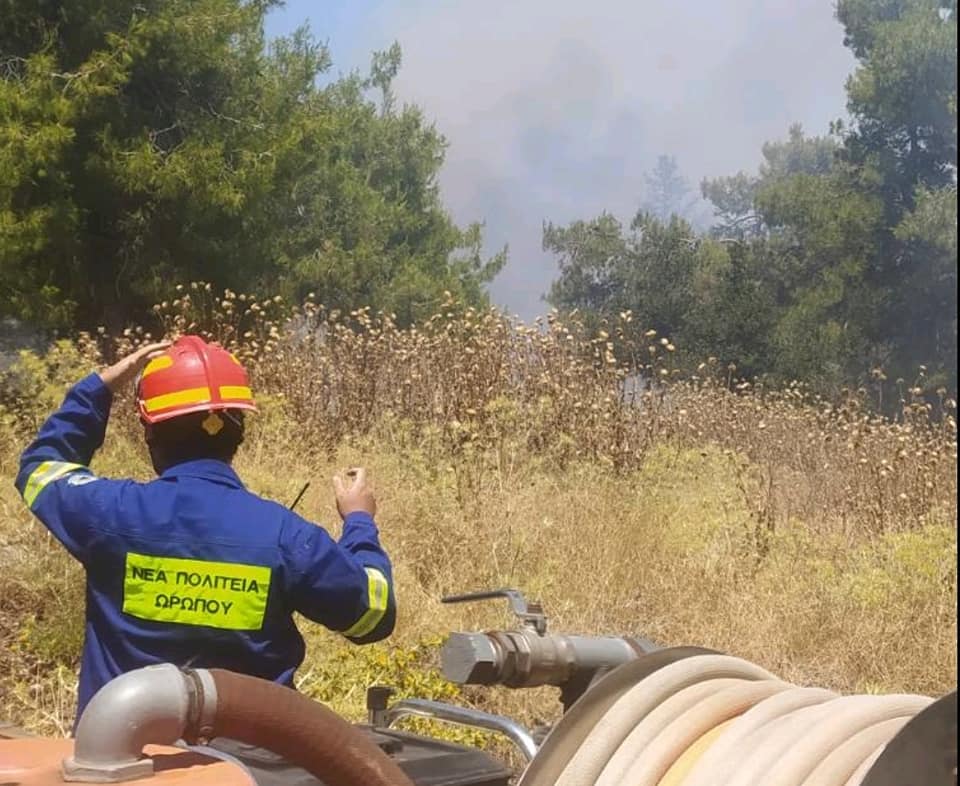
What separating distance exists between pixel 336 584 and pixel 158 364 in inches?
26.3

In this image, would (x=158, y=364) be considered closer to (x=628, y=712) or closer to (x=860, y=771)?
(x=628, y=712)

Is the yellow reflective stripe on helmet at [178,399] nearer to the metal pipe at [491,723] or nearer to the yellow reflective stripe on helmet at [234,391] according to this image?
the yellow reflective stripe on helmet at [234,391]

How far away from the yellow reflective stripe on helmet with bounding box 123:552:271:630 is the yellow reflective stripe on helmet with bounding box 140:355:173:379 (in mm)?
446

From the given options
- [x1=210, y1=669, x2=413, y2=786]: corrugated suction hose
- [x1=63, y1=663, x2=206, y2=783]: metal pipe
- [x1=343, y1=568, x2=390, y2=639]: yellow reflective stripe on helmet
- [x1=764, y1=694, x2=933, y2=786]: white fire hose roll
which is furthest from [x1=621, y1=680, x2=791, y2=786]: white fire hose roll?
[x1=343, y1=568, x2=390, y2=639]: yellow reflective stripe on helmet

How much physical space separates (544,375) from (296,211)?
16.1 metres

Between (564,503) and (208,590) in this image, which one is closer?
(208,590)

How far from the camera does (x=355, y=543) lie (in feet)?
9.22

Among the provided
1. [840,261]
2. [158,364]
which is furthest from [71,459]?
[840,261]

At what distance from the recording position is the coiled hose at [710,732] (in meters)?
1.66

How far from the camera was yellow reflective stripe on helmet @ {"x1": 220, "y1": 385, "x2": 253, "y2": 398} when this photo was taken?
288 centimetres

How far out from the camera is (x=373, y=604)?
2.71 metres

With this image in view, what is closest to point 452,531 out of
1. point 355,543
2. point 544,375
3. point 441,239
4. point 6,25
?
point 544,375

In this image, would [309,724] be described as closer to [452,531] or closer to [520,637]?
[520,637]

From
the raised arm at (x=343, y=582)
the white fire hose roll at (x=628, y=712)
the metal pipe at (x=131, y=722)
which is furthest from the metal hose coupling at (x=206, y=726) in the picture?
the raised arm at (x=343, y=582)
